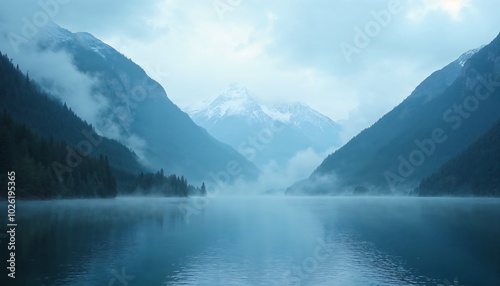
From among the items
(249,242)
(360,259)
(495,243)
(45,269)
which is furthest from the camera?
(249,242)

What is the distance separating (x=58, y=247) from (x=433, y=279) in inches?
1729

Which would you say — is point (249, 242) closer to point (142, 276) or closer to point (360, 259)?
point (360, 259)

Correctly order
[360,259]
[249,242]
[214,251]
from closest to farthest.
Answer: [360,259]
[214,251]
[249,242]

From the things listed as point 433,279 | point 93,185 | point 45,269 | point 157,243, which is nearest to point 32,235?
point 157,243

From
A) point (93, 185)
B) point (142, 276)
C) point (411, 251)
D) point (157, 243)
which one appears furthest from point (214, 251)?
point (93, 185)

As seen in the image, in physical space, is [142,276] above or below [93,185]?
below

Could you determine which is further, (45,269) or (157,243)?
(157,243)

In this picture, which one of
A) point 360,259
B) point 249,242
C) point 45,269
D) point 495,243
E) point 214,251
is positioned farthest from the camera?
point 249,242

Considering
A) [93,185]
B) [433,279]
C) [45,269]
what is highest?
[93,185]

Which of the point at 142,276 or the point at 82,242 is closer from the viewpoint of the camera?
the point at 142,276

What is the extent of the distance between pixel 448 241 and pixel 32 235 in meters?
60.2

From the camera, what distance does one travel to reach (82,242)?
6334 cm

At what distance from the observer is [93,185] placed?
187000 mm

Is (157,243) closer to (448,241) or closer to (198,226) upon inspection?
(198,226)
